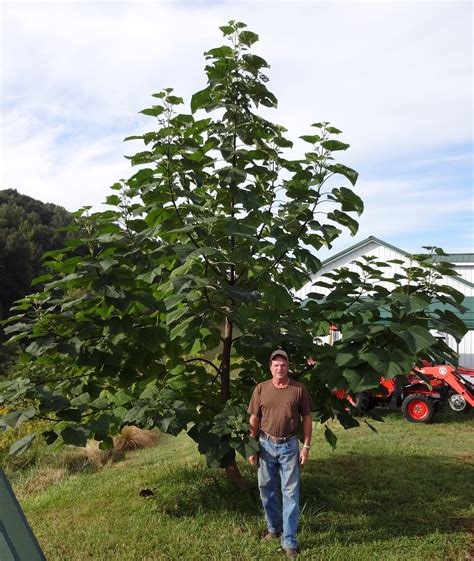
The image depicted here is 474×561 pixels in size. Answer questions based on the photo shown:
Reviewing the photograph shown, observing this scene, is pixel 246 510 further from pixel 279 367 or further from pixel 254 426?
pixel 279 367

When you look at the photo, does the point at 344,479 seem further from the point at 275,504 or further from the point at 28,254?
the point at 28,254

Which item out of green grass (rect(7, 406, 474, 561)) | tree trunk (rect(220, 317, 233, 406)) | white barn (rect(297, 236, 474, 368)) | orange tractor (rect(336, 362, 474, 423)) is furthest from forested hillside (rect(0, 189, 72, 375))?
tree trunk (rect(220, 317, 233, 406))

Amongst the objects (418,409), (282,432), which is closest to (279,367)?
(282,432)

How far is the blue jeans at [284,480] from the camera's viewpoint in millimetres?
4172

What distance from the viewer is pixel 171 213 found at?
4328mm

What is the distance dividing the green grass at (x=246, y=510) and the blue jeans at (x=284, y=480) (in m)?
0.23

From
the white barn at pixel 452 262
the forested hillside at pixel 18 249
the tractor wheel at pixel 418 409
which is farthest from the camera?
the forested hillside at pixel 18 249

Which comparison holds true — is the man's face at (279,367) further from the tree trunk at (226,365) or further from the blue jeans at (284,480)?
the tree trunk at (226,365)

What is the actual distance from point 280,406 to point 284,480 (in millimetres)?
578

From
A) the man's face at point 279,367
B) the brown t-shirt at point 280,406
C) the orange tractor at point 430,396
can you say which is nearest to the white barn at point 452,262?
the orange tractor at point 430,396

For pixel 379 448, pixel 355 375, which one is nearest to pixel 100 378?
pixel 355 375

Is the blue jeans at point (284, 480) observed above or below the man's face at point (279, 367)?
below

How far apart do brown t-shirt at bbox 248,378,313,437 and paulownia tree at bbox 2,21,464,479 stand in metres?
0.18

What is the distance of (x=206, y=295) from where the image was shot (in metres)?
3.94
